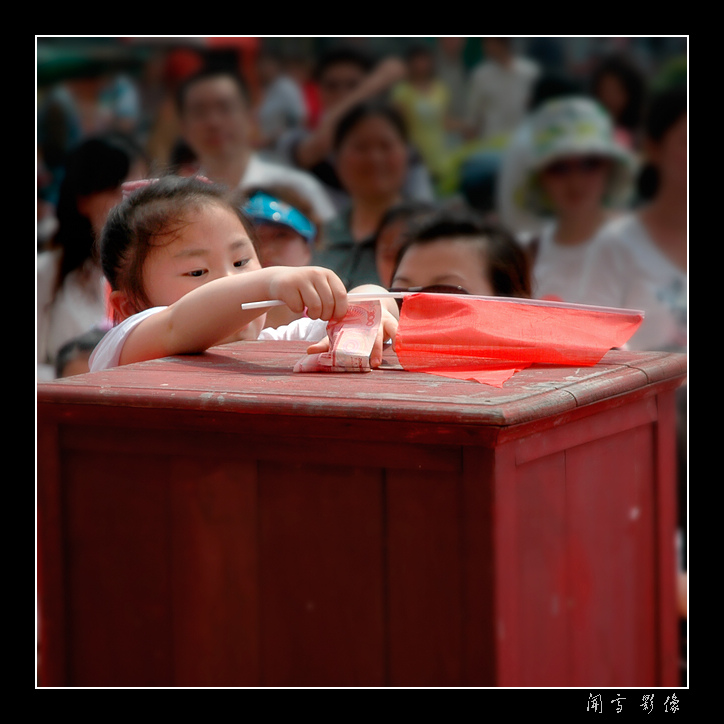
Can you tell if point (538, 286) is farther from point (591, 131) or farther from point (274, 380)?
point (274, 380)

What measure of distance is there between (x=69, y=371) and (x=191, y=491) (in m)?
1.58

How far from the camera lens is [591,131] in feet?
11.6

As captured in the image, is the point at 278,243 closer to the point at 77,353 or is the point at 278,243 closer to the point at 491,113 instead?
the point at 77,353

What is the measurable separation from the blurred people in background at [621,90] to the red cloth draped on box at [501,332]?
2267 mm

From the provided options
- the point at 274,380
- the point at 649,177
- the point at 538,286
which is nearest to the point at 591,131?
the point at 649,177

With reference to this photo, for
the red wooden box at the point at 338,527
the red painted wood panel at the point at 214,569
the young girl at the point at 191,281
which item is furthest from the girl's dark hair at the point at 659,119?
the red painted wood panel at the point at 214,569

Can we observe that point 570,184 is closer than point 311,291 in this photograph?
No

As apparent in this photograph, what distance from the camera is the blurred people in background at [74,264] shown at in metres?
3.05

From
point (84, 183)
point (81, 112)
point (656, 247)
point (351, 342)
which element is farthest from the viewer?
point (81, 112)

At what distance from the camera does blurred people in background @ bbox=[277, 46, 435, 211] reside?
156 inches

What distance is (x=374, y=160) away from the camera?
12.4 ft

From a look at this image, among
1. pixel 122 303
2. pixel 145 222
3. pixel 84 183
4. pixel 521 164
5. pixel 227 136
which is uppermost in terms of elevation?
pixel 227 136

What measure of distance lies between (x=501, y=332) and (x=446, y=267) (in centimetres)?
86

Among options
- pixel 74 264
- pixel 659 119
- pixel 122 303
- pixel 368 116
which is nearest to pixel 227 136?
pixel 368 116
